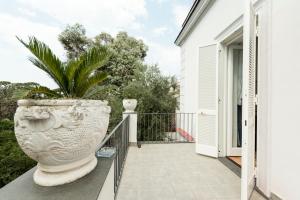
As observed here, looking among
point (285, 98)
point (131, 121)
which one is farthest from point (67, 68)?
point (131, 121)

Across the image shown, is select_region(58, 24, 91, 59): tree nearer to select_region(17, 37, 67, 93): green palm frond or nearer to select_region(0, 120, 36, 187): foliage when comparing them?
select_region(0, 120, 36, 187): foliage

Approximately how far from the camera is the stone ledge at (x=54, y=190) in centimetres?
87

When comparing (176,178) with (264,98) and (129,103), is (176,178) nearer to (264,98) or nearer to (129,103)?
(264,98)

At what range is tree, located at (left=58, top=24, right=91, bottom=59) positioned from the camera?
12477 millimetres

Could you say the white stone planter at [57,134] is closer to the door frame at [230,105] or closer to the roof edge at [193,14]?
the door frame at [230,105]

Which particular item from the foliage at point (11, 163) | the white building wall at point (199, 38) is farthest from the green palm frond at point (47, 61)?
the foliage at point (11, 163)

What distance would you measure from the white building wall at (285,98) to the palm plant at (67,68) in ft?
6.58

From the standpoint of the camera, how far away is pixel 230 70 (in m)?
3.84

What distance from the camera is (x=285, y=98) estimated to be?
2.06 meters

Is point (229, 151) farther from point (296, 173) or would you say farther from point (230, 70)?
point (296, 173)

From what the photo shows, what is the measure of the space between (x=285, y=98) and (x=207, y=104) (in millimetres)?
1951

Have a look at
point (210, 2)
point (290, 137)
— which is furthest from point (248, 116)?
point (210, 2)

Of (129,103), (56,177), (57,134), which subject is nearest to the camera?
(57,134)

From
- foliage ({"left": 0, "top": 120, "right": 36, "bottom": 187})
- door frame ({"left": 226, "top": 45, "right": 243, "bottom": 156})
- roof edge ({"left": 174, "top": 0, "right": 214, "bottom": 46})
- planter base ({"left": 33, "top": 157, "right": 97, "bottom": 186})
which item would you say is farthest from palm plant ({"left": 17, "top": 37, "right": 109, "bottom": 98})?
foliage ({"left": 0, "top": 120, "right": 36, "bottom": 187})
